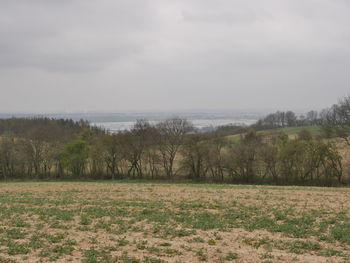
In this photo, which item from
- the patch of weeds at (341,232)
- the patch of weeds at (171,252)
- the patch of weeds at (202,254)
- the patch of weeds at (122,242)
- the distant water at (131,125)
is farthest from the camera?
the distant water at (131,125)

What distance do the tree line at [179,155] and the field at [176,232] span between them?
27514 millimetres

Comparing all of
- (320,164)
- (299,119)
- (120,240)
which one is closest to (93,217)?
(120,240)

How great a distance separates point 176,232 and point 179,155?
38412 mm

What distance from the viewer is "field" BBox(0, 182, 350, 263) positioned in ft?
30.7

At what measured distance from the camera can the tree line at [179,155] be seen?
42.8 m

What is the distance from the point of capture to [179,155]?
164 ft

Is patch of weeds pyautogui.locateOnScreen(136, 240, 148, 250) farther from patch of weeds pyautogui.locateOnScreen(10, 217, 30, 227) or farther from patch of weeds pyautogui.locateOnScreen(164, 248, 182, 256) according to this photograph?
patch of weeds pyautogui.locateOnScreen(10, 217, 30, 227)

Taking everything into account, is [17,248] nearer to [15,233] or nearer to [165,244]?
[15,233]

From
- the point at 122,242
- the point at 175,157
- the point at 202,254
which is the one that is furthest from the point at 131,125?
the point at 202,254

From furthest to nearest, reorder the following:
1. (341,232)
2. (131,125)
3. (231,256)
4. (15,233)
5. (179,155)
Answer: (131,125) < (179,155) < (15,233) < (341,232) < (231,256)

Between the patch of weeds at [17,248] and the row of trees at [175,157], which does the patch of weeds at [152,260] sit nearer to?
the patch of weeds at [17,248]

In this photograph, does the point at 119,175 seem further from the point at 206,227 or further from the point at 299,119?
the point at 299,119

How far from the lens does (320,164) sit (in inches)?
1713

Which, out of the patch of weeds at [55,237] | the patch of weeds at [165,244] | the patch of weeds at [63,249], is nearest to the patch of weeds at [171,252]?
the patch of weeds at [165,244]
